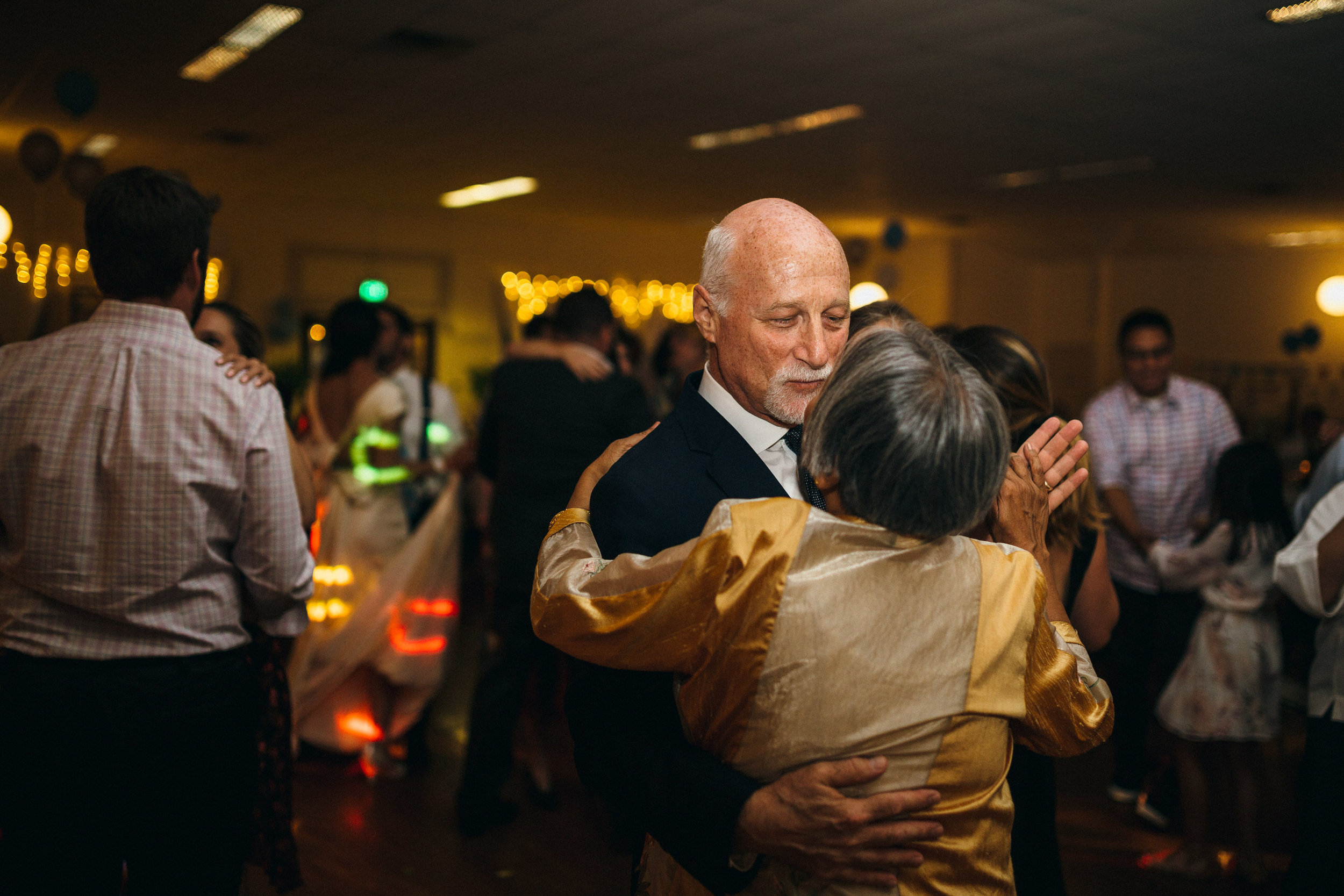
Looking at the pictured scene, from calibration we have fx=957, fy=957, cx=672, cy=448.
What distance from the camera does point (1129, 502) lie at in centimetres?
393

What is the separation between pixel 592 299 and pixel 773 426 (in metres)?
2.17

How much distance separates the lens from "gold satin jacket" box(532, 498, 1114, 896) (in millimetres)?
1017

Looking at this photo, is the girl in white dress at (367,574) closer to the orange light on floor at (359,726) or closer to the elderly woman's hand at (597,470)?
the orange light on floor at (359,726)

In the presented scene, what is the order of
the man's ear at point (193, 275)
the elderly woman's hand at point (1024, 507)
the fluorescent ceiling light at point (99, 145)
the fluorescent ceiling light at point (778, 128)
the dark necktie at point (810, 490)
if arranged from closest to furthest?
the dark necktie at point (810, 490) → the elderly woman's hand at point (1024, 507) → the man's ear at point (193, 275) → the fluorescent ceiling light at point (778, 128) → the fluorescent ceiling light at point (99, 145)

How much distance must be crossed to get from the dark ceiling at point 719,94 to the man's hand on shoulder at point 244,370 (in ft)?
11.4

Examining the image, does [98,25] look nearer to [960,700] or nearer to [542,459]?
[542,459]

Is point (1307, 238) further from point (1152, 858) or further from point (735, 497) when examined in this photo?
point (735, 497)

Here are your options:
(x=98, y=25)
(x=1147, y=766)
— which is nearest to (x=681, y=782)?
(x=1147, y=766)

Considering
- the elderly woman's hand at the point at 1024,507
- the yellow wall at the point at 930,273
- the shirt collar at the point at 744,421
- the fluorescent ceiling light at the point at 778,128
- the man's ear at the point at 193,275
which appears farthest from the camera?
the yellow wall at the point at 930,273

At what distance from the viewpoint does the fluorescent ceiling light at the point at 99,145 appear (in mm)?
7824

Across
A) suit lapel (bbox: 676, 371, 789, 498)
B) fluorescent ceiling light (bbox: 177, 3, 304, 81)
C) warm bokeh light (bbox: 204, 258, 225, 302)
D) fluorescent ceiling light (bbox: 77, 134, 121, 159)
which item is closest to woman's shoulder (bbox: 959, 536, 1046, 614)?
suit lapel (bbox: 676, 371, 789, 498)

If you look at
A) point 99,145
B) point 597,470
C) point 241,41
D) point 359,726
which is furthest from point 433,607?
point 99,145

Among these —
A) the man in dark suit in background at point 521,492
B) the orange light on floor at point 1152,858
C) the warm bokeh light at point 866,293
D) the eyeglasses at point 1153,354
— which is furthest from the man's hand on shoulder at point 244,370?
the warm bokeh light at point 866,293

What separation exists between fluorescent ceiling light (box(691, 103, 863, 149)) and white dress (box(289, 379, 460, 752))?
4.09m
